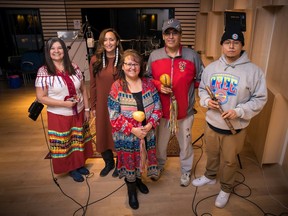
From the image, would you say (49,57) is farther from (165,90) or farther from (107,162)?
(107,162)

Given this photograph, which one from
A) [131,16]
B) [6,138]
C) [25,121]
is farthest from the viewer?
[131,16]

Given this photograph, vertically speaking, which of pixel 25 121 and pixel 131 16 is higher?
pixel 131 16

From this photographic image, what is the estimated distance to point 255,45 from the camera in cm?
295

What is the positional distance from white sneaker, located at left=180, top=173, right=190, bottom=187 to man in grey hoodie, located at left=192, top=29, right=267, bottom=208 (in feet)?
1.32

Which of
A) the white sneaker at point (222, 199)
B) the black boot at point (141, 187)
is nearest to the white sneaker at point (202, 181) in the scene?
the white sneaker at point (222, 199)

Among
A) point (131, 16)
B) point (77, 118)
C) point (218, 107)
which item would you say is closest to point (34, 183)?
point (77, 118)

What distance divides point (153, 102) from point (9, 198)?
191 centimetres

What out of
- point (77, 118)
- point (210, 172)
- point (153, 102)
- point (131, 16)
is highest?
point (131, 16)

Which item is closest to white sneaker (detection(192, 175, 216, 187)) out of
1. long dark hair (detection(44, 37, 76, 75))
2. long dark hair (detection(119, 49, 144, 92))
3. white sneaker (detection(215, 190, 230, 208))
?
white sneaker (detection(215, 190, 230, 208))

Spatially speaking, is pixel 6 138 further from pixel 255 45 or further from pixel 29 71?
pixel 255 45

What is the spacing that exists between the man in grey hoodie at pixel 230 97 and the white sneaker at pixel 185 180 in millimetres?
401

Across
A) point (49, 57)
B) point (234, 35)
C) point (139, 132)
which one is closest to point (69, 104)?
point (49, 57)

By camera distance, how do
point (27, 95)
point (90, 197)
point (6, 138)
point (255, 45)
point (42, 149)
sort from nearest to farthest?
point (90, 197) → point (255, 45) → point (42, 149) → point (6, 138) → point (27, 95)

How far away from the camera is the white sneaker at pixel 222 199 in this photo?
2.32 meters
